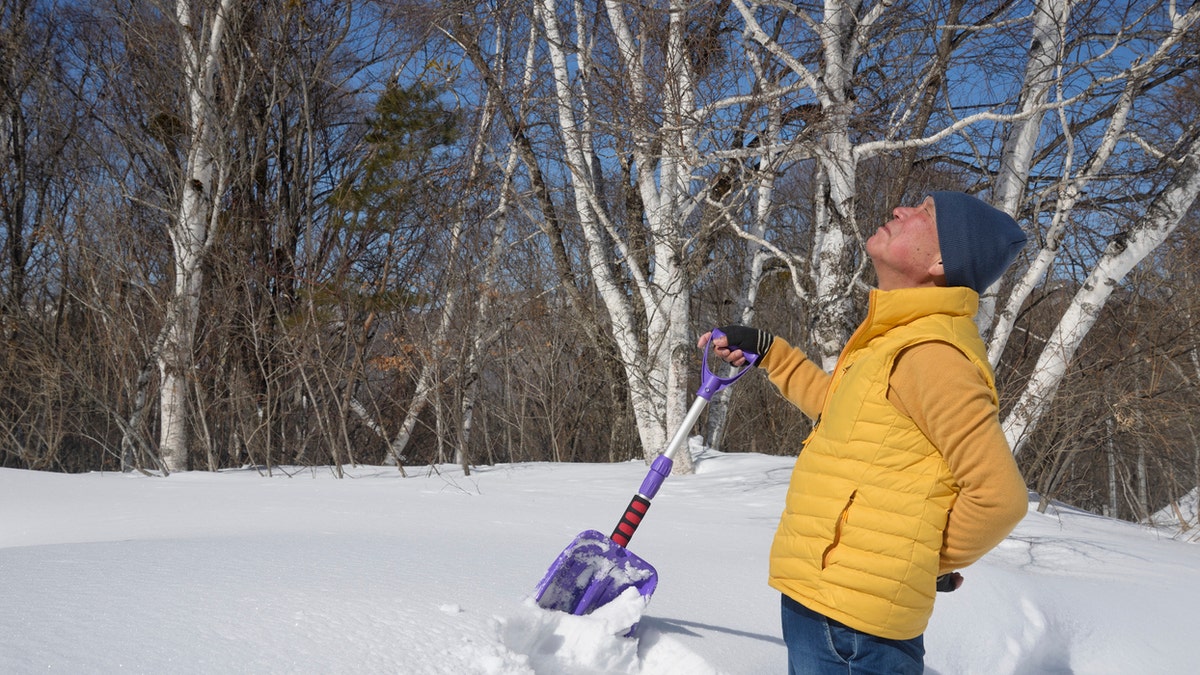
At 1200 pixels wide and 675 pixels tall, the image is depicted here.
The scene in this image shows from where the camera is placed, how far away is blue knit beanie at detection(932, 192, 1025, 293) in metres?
1.74

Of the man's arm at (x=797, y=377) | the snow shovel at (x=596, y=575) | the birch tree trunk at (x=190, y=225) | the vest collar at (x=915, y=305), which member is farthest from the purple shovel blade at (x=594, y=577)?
the birch tree trunk at (x=190, y=225)

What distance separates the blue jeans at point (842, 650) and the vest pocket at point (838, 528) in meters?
0.12

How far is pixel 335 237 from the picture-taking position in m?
12.4

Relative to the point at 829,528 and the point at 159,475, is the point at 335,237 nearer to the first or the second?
the point at 159,475

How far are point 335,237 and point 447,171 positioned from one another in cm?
204

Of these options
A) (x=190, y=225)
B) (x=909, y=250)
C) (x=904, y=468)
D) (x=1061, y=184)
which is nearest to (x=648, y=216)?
(x=1061, y=184)

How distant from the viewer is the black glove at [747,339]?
2256 millimetres

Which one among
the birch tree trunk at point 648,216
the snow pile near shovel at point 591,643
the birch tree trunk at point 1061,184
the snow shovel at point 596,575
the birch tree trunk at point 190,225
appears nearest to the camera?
the snow pile near shovel at point 591,643

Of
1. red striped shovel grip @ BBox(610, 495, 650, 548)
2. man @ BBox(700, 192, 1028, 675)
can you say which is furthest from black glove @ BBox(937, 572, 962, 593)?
Answer: red striped shovel grip @ BBox(610, 495, 650, 548)

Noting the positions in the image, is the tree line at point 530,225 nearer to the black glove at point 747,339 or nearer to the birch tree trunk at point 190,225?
the birch tree trunk at point 190,225

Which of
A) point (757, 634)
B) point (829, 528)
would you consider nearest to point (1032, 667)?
point (757, 634)

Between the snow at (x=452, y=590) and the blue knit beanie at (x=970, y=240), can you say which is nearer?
the blue knit beanie at (x=970, y=240)

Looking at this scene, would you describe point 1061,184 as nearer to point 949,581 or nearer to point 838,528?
point 949,581

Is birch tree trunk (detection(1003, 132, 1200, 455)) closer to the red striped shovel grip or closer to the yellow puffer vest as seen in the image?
the red striped shovel grip
